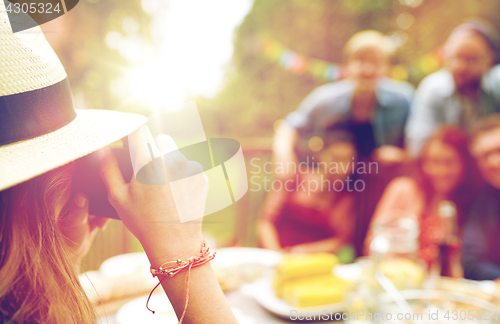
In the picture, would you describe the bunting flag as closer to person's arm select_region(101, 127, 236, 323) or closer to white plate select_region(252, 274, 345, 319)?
white plate select_region(252, 274, 345, 319)

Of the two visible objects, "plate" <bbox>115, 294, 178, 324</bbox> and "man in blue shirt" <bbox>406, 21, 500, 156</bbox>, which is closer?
"plate" <bbox>115, 294, 178, 324</bbox>

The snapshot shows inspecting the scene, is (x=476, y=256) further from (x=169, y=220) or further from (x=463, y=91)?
(x=169, y=220)

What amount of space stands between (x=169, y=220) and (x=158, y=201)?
18 millimetres

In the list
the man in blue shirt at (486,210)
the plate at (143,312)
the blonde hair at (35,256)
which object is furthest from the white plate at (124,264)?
the man in blue shirt at (486,210)

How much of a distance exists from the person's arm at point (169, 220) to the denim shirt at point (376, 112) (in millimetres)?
1330

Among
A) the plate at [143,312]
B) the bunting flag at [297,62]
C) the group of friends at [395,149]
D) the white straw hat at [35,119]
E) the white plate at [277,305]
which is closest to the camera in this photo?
the white straw hat at [35,119]

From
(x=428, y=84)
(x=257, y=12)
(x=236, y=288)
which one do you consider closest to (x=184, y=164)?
(x=236, y=288)

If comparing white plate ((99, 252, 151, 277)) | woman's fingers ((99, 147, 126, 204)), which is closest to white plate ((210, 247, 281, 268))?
white plate ((99, 252, 151, 277))

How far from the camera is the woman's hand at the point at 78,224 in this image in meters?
0.32

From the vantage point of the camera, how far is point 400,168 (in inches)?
55.9

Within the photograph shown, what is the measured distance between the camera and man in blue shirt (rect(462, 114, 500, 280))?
3.41ft

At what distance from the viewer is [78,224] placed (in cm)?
34

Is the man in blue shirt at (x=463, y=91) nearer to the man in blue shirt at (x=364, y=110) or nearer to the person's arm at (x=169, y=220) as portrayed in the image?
the man in blue shirt at (x=364, y=110)

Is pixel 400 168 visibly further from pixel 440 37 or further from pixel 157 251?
pixel 440 37
